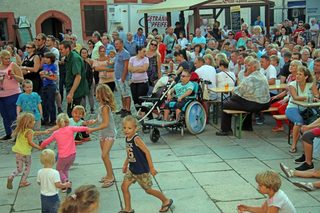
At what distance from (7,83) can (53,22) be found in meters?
18.0

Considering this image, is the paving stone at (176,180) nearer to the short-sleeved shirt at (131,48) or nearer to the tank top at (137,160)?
the tank top at (137,160)

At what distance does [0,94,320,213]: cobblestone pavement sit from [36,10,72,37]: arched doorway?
16356 mm

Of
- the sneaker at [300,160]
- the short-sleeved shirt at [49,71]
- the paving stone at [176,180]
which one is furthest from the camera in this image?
the short-sleeved shirt at [49,71]

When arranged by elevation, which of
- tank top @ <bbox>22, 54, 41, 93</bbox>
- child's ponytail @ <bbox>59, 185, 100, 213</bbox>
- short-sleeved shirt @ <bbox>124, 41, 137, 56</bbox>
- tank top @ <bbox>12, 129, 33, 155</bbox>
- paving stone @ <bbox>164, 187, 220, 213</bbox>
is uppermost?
short-sleeved shirt @ <bbox>124, 41, 137, 56</bbox>

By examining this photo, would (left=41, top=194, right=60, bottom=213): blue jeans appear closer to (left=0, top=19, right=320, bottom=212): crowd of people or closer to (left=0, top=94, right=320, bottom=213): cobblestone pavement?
(left=0, top=19, right=320, bottom=212): crowd of people

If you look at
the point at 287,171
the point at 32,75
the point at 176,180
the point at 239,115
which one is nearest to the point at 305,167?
the point at 287,171

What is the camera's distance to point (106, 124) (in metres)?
5.96

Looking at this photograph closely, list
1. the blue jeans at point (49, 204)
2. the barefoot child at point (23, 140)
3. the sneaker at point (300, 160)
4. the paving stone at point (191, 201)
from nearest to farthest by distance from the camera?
the blue jeans at point (49, 204)
the paving stone at point (191, 201)
the barefoot child at point (23, 140)
the sneaker at point (300, 160)

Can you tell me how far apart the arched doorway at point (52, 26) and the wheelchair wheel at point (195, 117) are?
1823cm

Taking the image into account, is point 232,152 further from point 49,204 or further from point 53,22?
point 53,22

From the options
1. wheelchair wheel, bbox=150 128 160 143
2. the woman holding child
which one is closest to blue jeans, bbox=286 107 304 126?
wheelchair wheel, bbox=150 128 160 143

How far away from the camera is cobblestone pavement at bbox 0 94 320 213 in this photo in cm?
553

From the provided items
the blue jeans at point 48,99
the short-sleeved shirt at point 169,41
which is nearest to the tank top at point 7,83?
the blue jeans at point 48,99

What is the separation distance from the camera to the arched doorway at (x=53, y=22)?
78.9ft
